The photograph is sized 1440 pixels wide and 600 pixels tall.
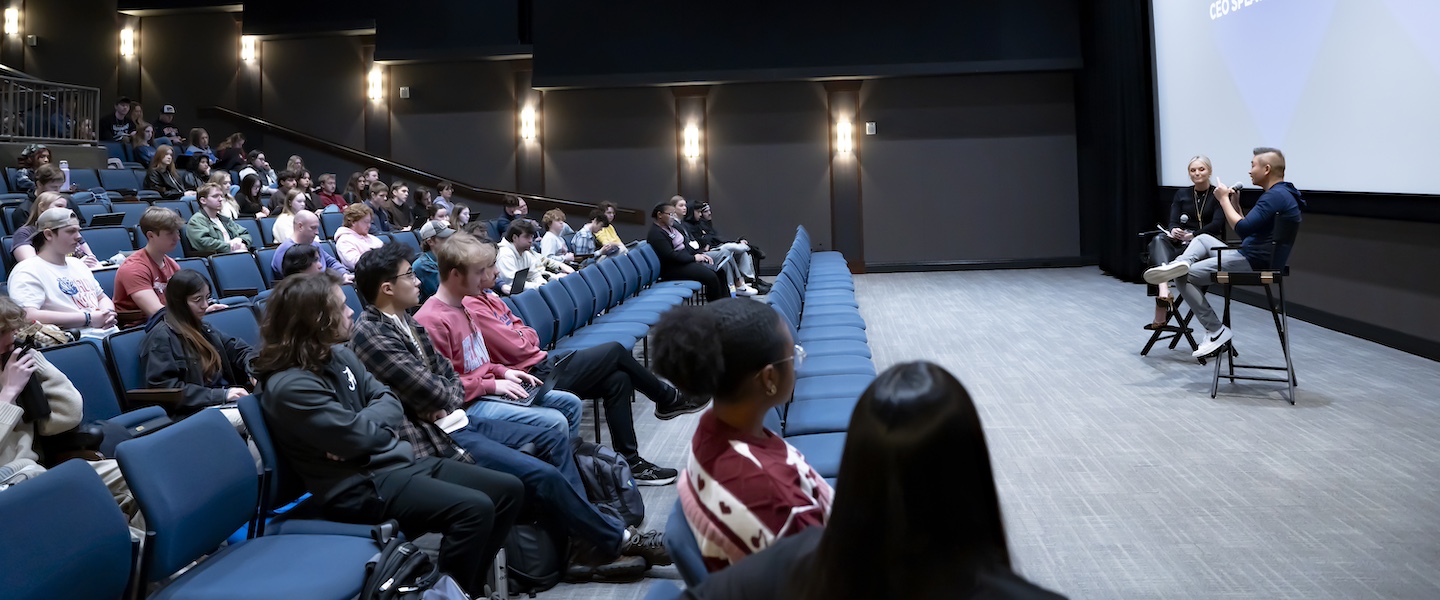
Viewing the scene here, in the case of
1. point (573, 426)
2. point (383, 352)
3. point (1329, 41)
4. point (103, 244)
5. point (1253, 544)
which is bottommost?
point (1253, 544)

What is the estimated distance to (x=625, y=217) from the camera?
13.6m

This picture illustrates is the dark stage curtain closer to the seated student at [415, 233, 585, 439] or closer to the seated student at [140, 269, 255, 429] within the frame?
the seated student at [415, 233, 585, 439]

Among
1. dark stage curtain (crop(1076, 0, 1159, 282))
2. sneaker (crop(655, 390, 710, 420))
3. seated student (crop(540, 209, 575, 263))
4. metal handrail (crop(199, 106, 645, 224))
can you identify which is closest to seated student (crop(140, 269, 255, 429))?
sneaker (crop(655, 390, 710, 420))

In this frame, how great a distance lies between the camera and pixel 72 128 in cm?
1141

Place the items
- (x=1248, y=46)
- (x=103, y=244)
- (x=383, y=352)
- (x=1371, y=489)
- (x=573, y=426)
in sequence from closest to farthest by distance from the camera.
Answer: (x=383, y=352), (x=1371, y=489), (x=573, y=426), (x=103, y=244), (x=1248, y=46)

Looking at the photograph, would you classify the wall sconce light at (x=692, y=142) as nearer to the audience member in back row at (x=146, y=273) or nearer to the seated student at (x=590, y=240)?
the seated student at (x=590, y=240)

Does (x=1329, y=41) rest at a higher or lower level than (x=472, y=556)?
higher

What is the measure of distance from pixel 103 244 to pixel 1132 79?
9.66m

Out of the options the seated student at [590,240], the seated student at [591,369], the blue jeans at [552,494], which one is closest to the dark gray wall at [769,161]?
the seated student at [590,240]

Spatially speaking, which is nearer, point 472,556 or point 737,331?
point 737,331

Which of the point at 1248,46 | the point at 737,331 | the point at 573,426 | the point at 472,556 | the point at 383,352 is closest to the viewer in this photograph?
the point at 737,331

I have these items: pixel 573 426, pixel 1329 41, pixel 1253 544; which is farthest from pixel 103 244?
pixel 1329 41

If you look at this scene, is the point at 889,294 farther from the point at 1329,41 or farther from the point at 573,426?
the point at 573,426

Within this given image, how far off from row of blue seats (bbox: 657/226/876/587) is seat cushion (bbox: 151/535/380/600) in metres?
1.02
